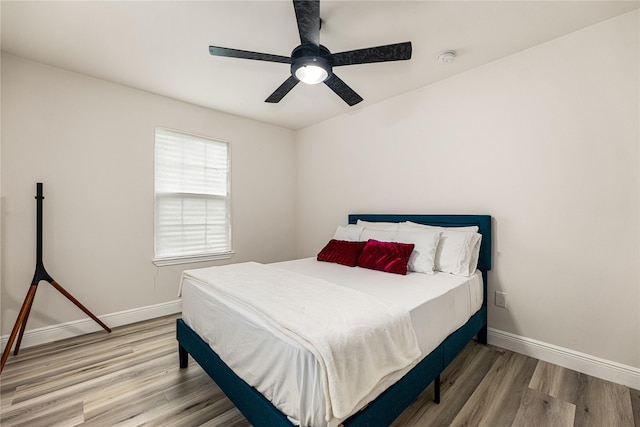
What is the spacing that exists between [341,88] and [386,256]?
1475 millimetres

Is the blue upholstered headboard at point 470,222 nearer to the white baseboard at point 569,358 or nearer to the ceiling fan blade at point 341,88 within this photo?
the white baseboard at point 569,358

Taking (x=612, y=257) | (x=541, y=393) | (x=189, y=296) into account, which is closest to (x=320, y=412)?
(x=189, y=296)

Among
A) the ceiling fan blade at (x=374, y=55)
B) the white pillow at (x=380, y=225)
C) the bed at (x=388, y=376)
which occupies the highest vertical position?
the ceiling fan blade at (x=374, y=55)

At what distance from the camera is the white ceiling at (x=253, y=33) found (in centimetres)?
188

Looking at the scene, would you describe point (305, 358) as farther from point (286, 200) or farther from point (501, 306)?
point (286, 200)

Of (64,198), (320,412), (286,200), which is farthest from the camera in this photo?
(286,200)

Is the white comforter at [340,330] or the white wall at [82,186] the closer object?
the white comforter at [340,330]

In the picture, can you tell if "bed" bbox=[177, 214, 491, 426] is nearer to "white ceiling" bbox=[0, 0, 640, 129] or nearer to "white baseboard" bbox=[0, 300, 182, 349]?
"white baseboard" bbox=[0, 300, 182, 349]

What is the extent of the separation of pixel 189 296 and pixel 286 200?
2.61 meters

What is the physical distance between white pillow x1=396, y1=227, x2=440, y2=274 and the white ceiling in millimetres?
1577

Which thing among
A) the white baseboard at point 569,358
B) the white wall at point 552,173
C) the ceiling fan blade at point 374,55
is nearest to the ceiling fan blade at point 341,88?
the ceiling fan blade at point 374,55

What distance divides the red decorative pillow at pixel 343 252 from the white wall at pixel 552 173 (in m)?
0.82

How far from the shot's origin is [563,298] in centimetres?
222

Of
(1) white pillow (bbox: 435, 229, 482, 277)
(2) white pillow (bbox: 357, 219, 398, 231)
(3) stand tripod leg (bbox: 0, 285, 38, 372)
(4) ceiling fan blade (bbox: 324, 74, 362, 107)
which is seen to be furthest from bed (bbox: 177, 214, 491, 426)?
(4) ceiling fan blade (bbox: 324, 74, 362, 107)
